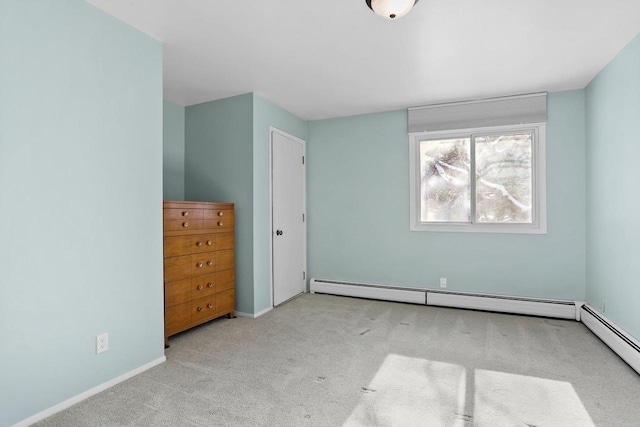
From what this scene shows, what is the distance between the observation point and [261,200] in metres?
3.69

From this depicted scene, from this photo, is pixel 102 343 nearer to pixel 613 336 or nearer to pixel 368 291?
pixel 368 291

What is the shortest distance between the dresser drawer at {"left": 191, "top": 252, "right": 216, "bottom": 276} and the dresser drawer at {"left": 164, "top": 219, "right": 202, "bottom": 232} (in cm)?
27

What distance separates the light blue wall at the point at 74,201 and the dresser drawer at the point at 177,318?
0.31 metres

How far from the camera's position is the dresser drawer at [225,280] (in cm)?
337

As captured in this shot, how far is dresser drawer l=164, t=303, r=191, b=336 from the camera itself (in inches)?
110

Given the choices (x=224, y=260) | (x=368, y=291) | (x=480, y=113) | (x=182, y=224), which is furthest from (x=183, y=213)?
(x=480, y=113)

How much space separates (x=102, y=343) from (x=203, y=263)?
1.16 meters

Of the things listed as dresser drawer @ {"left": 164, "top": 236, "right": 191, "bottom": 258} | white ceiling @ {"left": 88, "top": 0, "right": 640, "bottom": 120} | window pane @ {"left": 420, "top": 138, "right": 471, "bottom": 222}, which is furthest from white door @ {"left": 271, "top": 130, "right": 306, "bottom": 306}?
window pane @ {"left": 420, "top": 138, "right": 471, "bottom": 222}

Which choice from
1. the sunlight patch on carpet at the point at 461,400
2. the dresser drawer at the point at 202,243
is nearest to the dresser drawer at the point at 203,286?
the dresser drawer at the point at 202,243

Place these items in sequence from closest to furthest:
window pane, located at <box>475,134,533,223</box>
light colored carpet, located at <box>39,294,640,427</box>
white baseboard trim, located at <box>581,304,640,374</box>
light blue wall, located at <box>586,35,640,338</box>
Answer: light colored carpet, located at <box>39,294,640,427</box> → white baseboard trim, located at <box>581,304,640,374</box> → light blue wall, located at <box>586,35,640,338</box> → window pane, located at <box>475,134,533,223</box>

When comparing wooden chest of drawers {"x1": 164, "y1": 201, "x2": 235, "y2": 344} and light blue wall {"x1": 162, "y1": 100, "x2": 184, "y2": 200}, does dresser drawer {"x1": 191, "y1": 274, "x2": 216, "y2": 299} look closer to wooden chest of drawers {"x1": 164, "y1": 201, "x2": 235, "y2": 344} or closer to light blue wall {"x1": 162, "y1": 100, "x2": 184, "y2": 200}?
wooden chest of drawers {"x1": 164, "y1": 201, "x2": 235, "y2": 344}

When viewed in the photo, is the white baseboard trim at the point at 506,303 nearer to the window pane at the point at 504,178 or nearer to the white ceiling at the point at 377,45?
the window pane at the point at 504,178

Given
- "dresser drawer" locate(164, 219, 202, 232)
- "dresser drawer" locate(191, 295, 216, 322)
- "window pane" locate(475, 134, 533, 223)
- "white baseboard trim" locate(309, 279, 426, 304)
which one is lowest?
"white baseboard trim" locate(309, 279, 426, 304)

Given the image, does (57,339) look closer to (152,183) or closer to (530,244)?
(152,183)
